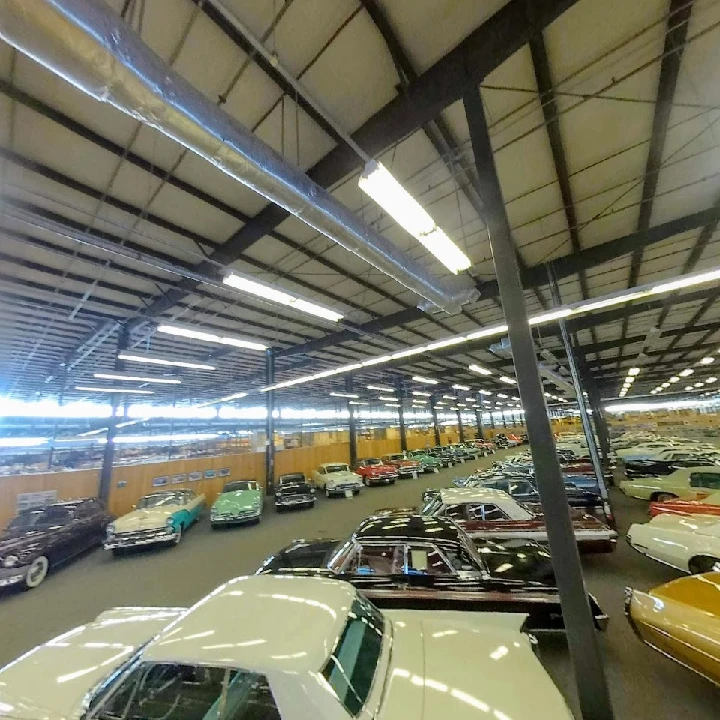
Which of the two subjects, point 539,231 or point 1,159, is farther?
point 539,231

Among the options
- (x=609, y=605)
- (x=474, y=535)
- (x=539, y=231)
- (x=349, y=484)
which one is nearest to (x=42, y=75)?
(x=539, y=231)

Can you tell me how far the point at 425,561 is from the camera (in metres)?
3.77

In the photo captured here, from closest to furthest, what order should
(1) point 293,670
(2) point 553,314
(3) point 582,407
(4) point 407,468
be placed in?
(1) point 293,670 < (2) point 553,314 < (3) point 582,407 < (4) point 407,468

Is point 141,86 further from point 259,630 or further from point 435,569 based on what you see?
point 435,569

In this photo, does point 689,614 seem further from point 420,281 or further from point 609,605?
point 420,281

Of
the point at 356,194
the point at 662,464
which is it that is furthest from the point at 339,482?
the point at 662,464

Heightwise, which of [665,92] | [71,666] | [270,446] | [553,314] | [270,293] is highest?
[665,92]

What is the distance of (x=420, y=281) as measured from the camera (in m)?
5.54

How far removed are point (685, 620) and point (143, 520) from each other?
9.41 metres

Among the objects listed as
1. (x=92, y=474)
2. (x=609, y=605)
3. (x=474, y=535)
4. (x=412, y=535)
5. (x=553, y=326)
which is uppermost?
(x=553, y=326)

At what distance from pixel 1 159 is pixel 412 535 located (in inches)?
286

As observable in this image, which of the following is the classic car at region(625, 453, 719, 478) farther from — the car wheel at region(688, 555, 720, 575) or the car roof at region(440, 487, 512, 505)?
the car roof at region(440, 487, 512, 505)

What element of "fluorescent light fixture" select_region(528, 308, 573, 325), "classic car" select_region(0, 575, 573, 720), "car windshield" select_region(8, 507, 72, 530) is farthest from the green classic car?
"classic car" select_region(0, 575, 573, 720)

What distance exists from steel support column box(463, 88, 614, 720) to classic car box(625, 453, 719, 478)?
10108mm
